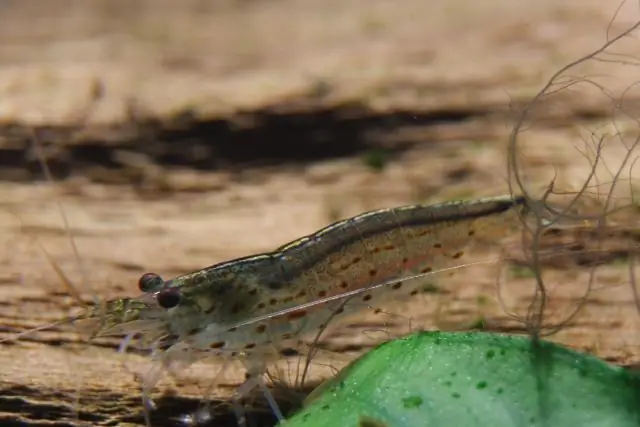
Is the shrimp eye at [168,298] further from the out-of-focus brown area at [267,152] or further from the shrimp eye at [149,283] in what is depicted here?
the out-of-focus brown area at [267,152]

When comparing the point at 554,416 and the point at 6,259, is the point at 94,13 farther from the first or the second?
the point at 554,416

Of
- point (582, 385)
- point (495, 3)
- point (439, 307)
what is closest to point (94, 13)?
point (495, 3)

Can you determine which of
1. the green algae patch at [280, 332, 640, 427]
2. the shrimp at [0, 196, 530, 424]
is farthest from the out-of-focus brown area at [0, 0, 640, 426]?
the green algae patch at [280, 332, 640, 427]

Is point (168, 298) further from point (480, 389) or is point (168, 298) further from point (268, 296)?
point (480, 389)

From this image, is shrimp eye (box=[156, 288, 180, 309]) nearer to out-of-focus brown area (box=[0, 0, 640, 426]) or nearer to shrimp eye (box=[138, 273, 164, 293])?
shrimp eye (box=[138, 273, 164, 293])

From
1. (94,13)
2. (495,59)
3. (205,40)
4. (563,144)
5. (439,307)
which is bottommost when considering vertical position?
(439,307)

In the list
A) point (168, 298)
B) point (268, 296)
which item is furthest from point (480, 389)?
point (168, 298)
